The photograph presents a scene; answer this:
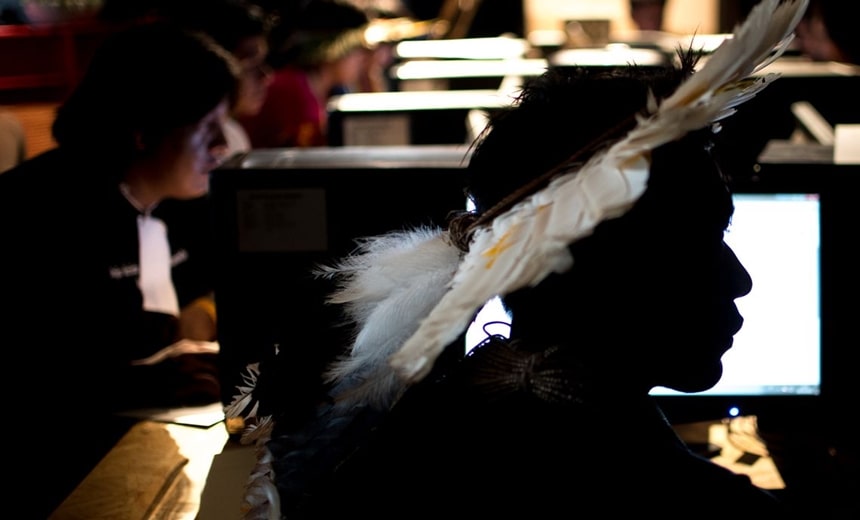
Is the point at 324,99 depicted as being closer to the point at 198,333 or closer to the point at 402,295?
the point at 198,333

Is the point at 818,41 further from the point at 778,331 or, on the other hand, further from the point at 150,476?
the point at 150,476

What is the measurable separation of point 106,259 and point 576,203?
49.4 inches

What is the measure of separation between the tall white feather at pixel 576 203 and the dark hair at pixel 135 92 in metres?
1.26

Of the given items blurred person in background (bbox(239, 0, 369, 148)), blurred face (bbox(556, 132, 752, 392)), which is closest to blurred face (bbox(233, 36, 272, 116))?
blurred person in background (bbox(239, 0, 369, 148))

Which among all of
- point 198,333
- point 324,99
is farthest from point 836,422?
point 324,99

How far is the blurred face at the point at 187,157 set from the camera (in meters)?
1.88

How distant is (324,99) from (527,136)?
388 cm

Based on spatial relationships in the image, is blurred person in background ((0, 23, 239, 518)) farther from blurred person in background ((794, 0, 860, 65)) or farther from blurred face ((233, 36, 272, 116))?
blurred person in background ((794, 0, 860, 65))

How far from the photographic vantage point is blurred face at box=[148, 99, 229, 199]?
1.88 meters

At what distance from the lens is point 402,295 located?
0.83 metres

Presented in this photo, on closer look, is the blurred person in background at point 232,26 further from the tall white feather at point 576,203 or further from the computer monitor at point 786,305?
the tall white feather at point 576,203

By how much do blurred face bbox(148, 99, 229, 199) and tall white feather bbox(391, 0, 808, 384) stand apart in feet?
4.20

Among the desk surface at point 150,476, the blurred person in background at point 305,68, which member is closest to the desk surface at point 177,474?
the desk surface at point 150,476

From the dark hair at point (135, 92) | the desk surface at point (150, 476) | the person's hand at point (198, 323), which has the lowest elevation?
the person's hand at point (198, 323)
